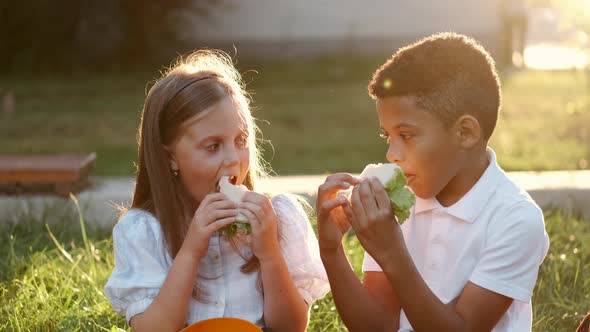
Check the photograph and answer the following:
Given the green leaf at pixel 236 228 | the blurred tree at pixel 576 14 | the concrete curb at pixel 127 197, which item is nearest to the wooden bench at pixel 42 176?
the concrete curb at pixel 127 197

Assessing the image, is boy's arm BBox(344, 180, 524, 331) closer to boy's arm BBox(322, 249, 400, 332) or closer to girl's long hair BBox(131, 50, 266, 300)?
boy's arm BBox(322, 249, 400, 332)

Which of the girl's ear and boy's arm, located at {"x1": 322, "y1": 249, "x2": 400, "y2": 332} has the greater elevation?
the girl's ear

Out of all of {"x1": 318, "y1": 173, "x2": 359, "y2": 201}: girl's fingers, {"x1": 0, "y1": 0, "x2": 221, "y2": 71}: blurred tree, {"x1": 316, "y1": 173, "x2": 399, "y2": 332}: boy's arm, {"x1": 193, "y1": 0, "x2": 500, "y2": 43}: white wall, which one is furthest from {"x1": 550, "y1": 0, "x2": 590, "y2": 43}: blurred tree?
{"x1": 193, "y1": 0, "x2": 500, "y2": 43}: white wall

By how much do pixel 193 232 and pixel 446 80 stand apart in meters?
0.95

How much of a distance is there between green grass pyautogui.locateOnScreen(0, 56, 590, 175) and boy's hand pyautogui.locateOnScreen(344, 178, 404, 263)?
388 centimetres

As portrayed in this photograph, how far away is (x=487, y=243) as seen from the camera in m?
2.92

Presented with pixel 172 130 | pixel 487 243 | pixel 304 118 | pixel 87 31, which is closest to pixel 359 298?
pixel 487 243

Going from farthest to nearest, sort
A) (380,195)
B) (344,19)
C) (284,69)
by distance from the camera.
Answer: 1. (344,19)
2. (284,69)
3. (380,195)

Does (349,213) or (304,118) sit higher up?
(349,213)

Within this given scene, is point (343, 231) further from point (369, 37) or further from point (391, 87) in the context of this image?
point (369, 37)

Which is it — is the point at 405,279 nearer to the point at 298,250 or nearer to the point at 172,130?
the point at 298,250

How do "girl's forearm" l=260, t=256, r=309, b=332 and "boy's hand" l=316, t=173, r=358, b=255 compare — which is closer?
"boy's hand" l=316, t=173, r=358, b=255

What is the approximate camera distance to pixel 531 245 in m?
2.89

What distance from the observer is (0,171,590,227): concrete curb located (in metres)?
5.78
